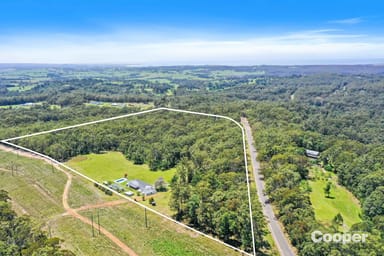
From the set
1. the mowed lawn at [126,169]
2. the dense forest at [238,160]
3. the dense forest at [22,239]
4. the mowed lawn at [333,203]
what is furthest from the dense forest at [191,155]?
the mowed lawn at [333,203]

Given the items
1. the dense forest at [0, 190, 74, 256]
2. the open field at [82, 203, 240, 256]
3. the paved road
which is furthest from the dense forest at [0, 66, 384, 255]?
the dense forest at [0, 190, 74, 256]

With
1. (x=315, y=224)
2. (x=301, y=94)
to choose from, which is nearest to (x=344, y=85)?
(x=301, y=94)

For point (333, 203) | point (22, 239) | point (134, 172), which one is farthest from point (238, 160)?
point (22, 239)

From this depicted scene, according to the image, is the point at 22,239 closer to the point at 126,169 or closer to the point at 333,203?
the point at 126,169

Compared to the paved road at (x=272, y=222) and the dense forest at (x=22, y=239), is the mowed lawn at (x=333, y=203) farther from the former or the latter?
the dense forest at (x=22, y=239)

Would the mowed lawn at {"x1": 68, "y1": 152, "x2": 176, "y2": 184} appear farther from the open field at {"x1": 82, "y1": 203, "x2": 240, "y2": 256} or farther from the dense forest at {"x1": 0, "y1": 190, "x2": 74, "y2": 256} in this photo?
the dense forest at {"x1": 0, "y1": 190, "x2": 74, "y2": 256}

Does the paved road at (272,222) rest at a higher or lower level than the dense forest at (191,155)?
lower
